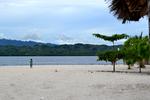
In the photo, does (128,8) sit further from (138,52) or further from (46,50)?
(46,50)

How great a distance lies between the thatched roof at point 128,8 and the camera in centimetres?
2295

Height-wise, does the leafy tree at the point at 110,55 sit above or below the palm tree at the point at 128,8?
below

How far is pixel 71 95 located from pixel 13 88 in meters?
2.78

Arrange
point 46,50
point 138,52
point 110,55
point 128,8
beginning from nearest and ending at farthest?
point 128,8, point 138,52, point 110,55, point 46,50

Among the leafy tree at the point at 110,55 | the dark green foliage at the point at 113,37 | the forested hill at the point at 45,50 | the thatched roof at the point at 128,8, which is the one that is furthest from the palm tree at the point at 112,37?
the forested hill at the point at 45,50

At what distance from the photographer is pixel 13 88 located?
15.9 m

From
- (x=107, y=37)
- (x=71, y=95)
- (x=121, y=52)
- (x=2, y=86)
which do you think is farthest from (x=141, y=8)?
(x=71, y=95)

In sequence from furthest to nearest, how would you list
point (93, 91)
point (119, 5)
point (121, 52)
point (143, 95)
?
point (121, 52)
point (119, 5)
point (93, 91)
point (143, 95)

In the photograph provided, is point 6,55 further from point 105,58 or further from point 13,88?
point 13,88

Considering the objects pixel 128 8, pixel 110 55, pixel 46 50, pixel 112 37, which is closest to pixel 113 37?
pixel 112 37

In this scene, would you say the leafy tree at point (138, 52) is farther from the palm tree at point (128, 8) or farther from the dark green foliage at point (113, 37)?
the dark green foliage at point (113, 37)

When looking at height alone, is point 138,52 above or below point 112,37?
below

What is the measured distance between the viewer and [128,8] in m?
23.8

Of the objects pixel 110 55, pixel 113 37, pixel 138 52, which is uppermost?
pixel 113 37
